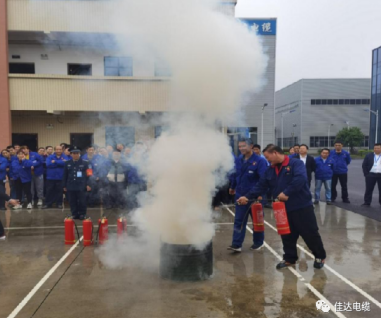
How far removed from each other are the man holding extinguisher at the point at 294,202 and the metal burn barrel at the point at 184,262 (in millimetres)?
1219

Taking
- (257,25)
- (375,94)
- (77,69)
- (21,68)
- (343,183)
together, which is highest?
(375,94)

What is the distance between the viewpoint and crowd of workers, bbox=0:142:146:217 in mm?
8492

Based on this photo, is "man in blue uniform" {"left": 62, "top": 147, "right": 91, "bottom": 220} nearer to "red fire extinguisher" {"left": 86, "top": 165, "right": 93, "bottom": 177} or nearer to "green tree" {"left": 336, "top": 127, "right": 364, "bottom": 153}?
"red fire extinguisher" {"left": 86, "top": 165, "right": 93, "bottom": 177}

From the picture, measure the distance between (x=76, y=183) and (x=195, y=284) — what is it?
4821mm

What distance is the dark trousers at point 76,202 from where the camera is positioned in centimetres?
840

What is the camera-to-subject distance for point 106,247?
6.15 meters

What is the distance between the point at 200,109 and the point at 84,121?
10.3m

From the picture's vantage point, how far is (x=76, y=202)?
852 cm

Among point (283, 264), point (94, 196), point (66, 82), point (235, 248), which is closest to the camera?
point (283, 264)

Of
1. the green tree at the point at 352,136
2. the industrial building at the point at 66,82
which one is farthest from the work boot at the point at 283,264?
the green tree at the point at 352,136

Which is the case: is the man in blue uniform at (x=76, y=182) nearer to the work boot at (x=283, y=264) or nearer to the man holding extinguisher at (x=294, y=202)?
the man holding extinguisher at (x=294, y=202)

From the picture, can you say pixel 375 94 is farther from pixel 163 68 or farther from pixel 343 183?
pixel 163 68

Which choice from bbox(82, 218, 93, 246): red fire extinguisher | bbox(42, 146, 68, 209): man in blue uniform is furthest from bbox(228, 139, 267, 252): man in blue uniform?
bbox(42, 146, 68, 209): man in blue uniform

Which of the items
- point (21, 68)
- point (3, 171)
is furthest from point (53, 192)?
point (21, 68)
